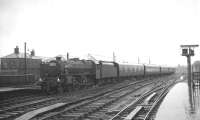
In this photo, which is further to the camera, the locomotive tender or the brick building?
the brick building

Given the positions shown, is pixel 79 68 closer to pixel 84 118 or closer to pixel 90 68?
pixel 90 68

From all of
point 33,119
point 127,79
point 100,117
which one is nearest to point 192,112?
point 100,117

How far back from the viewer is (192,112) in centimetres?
1090

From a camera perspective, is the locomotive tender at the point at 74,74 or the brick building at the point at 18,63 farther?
the brick building at the point at 18,63

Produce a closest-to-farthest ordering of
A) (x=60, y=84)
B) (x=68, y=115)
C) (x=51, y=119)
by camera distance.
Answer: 1. (x=51, y=119)
2. (x=68, y=115)
3. (x=60, y=84)

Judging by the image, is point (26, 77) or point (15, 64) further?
point (15, 64)

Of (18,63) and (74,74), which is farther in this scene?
(18,63)

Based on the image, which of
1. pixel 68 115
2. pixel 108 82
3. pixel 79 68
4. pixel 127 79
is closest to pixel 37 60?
pixel 127 79

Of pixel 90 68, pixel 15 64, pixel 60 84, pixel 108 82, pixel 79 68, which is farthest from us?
pixel 15 64

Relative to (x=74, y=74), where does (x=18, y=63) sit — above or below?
above

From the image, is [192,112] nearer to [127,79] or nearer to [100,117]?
[100,117]

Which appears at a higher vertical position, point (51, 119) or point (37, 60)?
point (37, 60)

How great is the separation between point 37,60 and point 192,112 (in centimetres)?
5840

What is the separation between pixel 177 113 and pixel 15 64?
56772 mm
